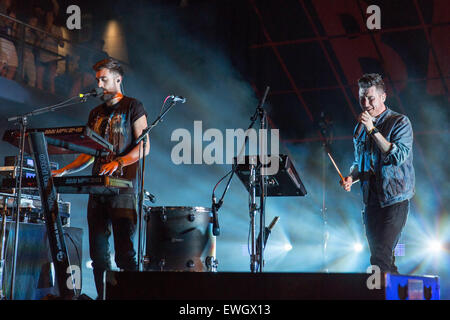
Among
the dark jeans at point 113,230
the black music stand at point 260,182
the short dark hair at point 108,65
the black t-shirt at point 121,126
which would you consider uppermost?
the short dark hair at point 108,65

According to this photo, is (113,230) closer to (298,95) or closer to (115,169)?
(115,169)

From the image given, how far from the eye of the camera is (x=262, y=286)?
200 cm

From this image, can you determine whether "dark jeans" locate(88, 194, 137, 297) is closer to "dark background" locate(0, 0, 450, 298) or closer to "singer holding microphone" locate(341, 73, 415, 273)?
"singer holding microphone" locate(341, 73, 415, 273)

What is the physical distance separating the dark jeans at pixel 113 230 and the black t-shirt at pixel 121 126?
187 millimetres

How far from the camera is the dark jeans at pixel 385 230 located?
2.95 m

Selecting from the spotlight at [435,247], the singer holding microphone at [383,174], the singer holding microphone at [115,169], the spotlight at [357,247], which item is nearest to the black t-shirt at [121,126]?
the singer holding microphone at [115,169]

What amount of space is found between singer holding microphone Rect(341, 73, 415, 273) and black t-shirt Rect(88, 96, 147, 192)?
146 centimetres

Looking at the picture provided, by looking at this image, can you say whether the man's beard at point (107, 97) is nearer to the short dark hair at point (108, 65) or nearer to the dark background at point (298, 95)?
the short dark hair at point (108, 65)

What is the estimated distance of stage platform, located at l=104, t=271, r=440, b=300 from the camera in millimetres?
1907

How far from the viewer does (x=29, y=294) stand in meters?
4.15

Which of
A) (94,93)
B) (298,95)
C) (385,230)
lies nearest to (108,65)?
(94,93)

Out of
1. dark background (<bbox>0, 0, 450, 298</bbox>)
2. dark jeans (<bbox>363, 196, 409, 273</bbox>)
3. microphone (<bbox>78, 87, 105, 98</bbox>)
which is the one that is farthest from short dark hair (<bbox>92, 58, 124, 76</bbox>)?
dark background (<bbox>0, 0, 450, 298</bbox>)

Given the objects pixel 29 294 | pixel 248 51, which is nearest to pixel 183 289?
pixel 29 294

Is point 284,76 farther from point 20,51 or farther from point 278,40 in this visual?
point 20,51
